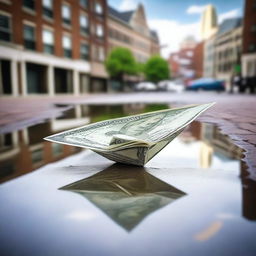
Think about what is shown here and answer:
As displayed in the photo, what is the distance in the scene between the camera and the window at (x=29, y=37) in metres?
17.2

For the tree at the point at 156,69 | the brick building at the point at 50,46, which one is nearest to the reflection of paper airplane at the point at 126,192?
the brick building at the point at 50,46

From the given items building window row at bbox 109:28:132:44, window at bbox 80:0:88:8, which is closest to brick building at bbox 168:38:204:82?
building window row at bbox 109:28:132:44

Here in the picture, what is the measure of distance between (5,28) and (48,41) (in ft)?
13.9

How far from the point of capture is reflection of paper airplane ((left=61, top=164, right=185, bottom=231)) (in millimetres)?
1062

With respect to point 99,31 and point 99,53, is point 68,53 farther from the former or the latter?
point 99,31

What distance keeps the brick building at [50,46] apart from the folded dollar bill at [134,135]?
15.1m

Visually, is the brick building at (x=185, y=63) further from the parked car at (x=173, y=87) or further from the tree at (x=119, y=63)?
the tree at (x=119, y=63)

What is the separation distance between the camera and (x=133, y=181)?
1.45 metres

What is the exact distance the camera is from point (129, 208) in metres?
1.10

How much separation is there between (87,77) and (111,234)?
25.7 metres

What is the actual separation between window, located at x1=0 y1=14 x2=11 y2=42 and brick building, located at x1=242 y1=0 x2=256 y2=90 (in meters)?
24.7

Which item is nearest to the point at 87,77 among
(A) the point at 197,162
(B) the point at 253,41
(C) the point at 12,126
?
(B) the point at 253,41

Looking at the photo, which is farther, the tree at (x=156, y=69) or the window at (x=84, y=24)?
the tree at (x=156, y=69)

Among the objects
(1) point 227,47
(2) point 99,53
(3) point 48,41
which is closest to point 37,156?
(3) point 48,41
